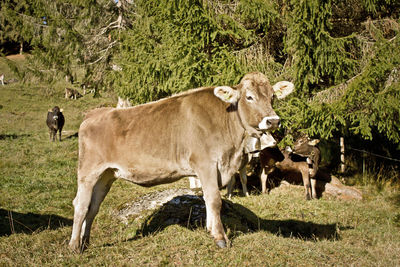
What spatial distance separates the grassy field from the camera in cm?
447

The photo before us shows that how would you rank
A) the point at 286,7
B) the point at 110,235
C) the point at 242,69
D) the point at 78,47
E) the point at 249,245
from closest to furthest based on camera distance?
the point at 249,245
the point at 110,235
the point at 242,69
the point at 286,7
the point at 78,47

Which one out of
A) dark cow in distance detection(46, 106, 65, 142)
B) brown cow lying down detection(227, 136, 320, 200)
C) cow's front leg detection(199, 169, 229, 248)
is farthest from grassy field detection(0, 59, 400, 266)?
dark cow in distance detection(46, 106, 65, 142)

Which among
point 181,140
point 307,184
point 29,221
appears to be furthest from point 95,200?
point 307,184

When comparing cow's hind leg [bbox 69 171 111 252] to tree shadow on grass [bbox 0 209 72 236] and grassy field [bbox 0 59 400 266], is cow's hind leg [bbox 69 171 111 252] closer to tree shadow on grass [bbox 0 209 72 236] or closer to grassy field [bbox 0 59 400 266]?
grassy field [bbox 0 59 400 266]

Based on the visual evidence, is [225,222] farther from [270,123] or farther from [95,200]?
[270,123]

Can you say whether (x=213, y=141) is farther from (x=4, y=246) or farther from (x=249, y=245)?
(x=4, y=246)

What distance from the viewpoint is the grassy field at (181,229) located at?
4473 mm

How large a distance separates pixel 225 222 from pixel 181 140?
2253 millimetres

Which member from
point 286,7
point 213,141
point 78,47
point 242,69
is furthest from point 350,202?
point 78,47

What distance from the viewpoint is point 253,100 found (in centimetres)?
488

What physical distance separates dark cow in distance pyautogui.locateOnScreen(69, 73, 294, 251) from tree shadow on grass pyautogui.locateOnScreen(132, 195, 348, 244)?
1153 mm

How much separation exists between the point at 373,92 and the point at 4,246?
27.7 ft

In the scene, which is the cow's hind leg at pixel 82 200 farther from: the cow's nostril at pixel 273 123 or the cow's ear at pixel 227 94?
the cow's nostril at pixel 273 123

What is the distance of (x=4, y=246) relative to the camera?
5148 millimetres
